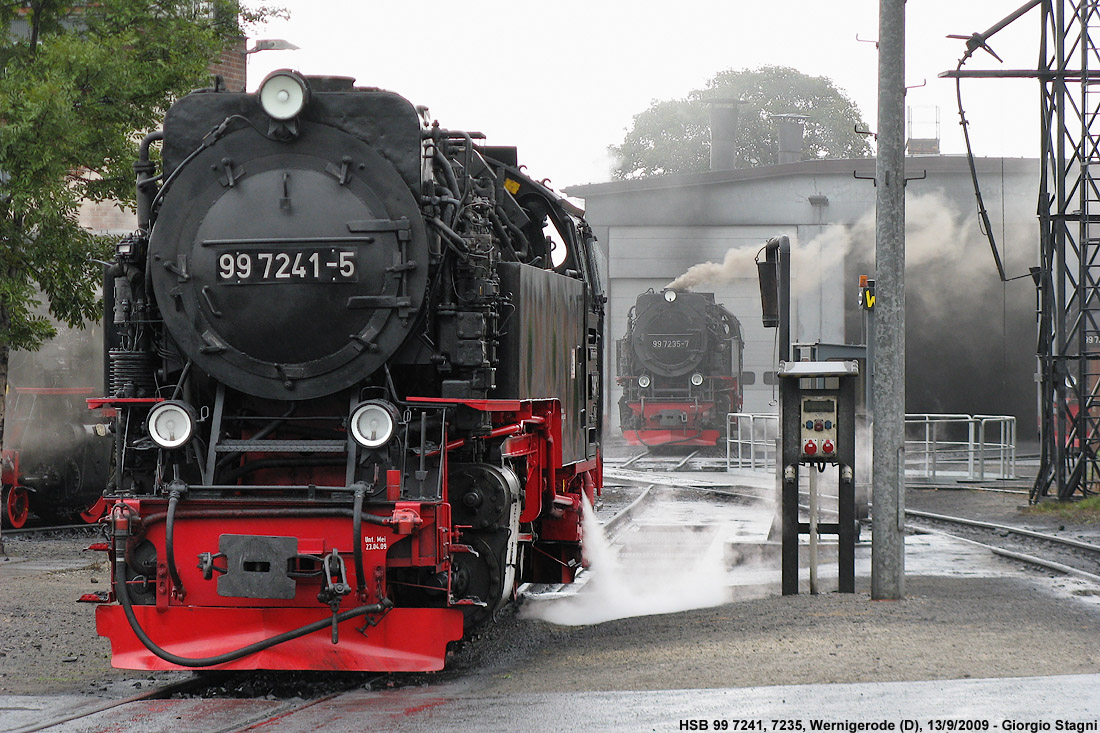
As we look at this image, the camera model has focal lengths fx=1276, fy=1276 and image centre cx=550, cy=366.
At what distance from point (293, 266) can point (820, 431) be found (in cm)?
439

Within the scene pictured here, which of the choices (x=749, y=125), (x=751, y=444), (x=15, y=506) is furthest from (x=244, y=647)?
(x=749, y=125)

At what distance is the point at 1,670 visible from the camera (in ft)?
23.3

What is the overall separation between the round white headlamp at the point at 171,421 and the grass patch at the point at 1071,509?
1246 cm

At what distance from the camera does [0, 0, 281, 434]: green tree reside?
1070 centimetres

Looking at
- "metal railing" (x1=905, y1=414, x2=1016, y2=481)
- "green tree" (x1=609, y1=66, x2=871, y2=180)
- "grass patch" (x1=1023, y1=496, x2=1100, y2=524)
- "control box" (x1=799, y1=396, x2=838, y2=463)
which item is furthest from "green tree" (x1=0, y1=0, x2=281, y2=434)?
"green tree" (x1=609, y1=66, x2=871, y2=180)

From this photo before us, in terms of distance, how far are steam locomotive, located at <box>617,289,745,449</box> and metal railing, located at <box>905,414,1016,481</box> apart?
4.13 metres

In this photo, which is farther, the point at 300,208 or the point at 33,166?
the point at 33,166

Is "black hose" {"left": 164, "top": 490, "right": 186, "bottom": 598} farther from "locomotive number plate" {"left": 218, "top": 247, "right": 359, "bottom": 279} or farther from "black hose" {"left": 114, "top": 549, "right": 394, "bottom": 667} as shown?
"locomotive number plate" {"left": 218, "top": 247, "right": 359, "bottom": 279}

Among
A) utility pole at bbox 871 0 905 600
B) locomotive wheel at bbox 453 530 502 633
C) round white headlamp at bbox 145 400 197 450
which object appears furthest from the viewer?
utility pole at bbox 871 0 905 600

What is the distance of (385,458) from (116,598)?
1.59 meters

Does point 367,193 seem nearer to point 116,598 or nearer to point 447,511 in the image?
point 447,511

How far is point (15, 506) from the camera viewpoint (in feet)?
47.0

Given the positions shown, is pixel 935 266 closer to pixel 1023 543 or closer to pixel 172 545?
pixel 1023 543

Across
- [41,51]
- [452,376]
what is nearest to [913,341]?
[41,51]
